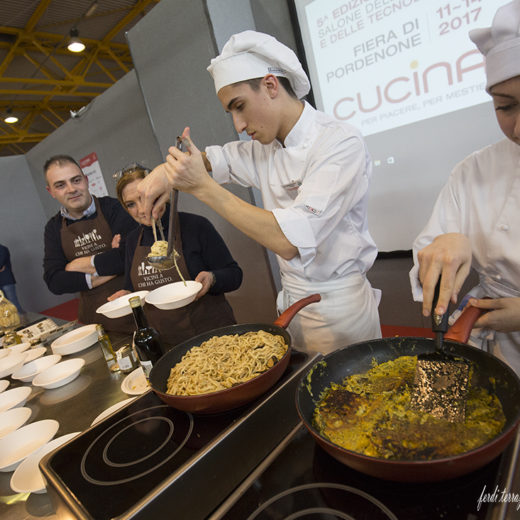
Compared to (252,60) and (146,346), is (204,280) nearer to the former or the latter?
(146,346)

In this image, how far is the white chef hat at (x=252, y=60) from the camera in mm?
1338

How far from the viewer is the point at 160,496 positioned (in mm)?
665

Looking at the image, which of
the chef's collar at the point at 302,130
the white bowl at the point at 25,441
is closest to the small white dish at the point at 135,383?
the white bowl at the point at 25,441

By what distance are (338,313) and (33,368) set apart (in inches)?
56.0

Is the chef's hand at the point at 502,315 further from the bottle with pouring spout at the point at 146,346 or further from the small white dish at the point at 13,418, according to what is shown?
the small white dish at the point at 13,418

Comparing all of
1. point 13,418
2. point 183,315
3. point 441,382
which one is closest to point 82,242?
point 183,315

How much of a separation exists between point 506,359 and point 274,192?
112 cm

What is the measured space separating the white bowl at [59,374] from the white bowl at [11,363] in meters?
0.25

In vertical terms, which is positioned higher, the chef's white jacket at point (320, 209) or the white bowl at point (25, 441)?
the chef's white jacket at point (320, 209)

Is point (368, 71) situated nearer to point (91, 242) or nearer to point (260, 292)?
point (260, 292)

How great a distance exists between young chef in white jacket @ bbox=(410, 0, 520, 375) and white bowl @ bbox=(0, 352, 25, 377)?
5.84ft

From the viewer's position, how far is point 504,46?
93cm

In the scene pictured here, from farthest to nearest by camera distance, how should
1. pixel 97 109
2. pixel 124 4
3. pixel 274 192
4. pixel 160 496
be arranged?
1. pixel 124 4
2. pixel 97 109
3. pixel 274 192
4. pixel 160 496

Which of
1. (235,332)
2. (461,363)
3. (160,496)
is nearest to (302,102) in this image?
(235,332)
